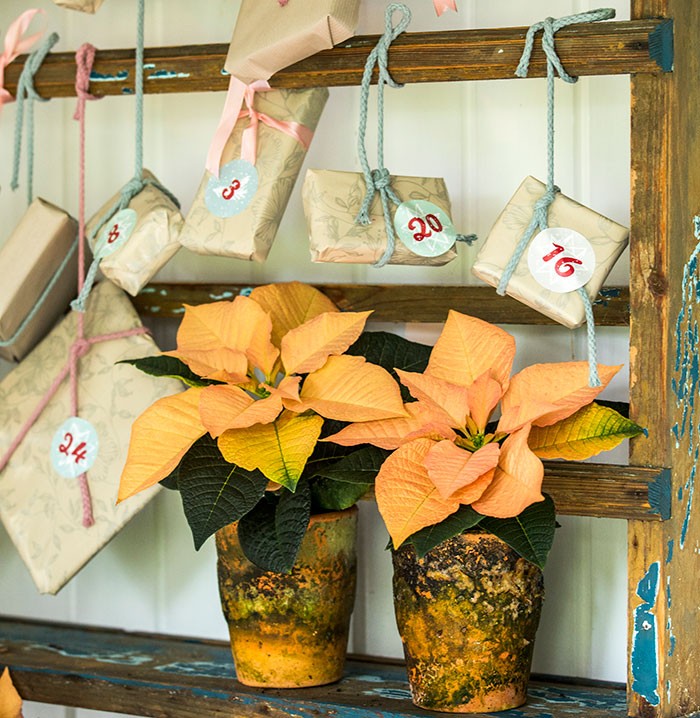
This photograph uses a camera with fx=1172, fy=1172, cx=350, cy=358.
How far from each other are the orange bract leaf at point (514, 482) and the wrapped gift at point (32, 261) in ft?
1.64

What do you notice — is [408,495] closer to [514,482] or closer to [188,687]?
[514,482]

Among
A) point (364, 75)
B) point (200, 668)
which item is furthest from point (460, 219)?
point (200, 668)

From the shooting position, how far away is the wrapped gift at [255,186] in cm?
102

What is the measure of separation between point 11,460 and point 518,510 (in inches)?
21.8

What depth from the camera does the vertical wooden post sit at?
89 cm

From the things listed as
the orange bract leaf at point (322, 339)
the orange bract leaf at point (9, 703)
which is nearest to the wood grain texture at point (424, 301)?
the orange bract leaf at point (322, 339)

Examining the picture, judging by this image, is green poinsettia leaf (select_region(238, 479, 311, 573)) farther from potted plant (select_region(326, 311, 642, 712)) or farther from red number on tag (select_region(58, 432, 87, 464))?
red number on tag (select_region(58, 432, 87, 464))

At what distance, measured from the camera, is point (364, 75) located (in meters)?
0.97

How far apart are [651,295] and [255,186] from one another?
0.35 meters

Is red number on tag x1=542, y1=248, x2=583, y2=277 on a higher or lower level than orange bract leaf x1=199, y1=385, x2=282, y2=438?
higher

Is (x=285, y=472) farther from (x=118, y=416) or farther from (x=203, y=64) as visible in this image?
(x=203, y=64)

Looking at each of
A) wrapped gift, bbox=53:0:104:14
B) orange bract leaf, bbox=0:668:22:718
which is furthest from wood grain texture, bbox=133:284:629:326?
orange bract leaf, bbox=0:668:22:718

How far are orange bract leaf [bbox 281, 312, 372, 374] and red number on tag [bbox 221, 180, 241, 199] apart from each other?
15 cm

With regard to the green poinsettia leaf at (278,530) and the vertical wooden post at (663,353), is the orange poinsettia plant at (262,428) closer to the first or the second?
the green poinsettia leaf at (278,530)
